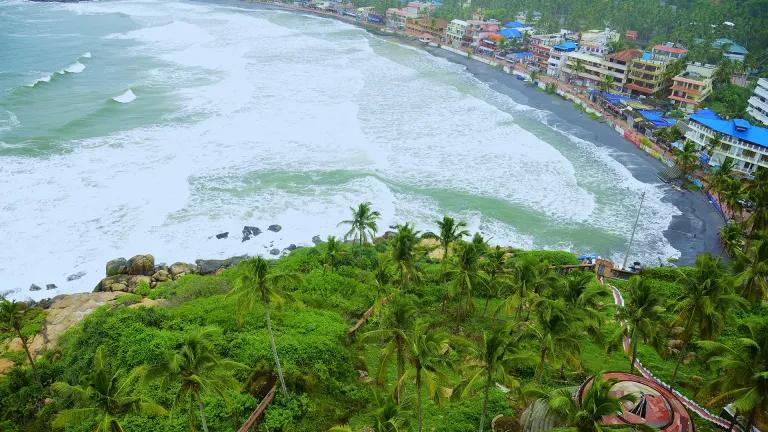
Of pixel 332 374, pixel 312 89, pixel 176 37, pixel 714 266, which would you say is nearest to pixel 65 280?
pixel 332 374

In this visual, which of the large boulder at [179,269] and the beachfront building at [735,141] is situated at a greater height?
the beachfront building at [735,141]

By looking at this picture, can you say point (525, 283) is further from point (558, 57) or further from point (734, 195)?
point (558, 57)

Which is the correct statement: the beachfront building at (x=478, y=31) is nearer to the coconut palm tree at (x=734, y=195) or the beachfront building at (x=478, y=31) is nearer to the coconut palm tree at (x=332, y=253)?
the coconut palm tree at (x=734, y=195)

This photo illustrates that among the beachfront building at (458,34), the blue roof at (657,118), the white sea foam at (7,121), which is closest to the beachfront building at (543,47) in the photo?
the beachfront building at (458,34)

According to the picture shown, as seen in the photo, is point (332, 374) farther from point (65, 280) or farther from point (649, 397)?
point (65, 280)

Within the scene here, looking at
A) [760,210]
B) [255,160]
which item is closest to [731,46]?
[760,210]
